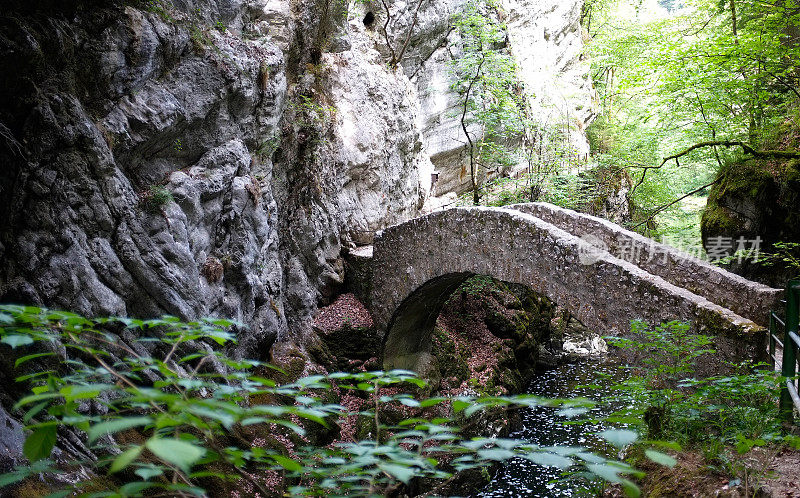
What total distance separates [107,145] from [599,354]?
1296 cm

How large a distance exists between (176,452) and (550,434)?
922 cm

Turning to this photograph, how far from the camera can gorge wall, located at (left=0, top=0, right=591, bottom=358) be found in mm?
4301

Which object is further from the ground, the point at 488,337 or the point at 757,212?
the point at 757,212

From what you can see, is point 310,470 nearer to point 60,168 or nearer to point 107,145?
point 60,168

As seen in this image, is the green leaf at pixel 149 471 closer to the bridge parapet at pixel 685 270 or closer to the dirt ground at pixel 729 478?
the dirt ground at pixel 729 478

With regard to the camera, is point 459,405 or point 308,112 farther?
point 308,112

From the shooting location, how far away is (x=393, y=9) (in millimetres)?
12406

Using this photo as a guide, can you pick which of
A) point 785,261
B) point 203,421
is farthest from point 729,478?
point 785,261

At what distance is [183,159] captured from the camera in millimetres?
6449

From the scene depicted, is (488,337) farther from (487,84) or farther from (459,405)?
(459,405)

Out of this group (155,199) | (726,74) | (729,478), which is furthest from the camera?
(726,74)

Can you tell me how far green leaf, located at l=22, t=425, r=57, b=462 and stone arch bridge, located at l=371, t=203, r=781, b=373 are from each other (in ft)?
15.9

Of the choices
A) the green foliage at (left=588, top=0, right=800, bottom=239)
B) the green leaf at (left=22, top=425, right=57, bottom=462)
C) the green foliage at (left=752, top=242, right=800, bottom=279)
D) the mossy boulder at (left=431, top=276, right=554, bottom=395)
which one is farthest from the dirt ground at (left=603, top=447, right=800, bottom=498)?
the mossy boulder at (left=431, top=276, right=554, bottom=395)

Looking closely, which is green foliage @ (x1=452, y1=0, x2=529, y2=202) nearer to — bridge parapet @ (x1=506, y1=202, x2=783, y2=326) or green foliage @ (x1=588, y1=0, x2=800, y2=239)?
green foliage @ (x1=588, y1=0, x2=800, y2=239)
